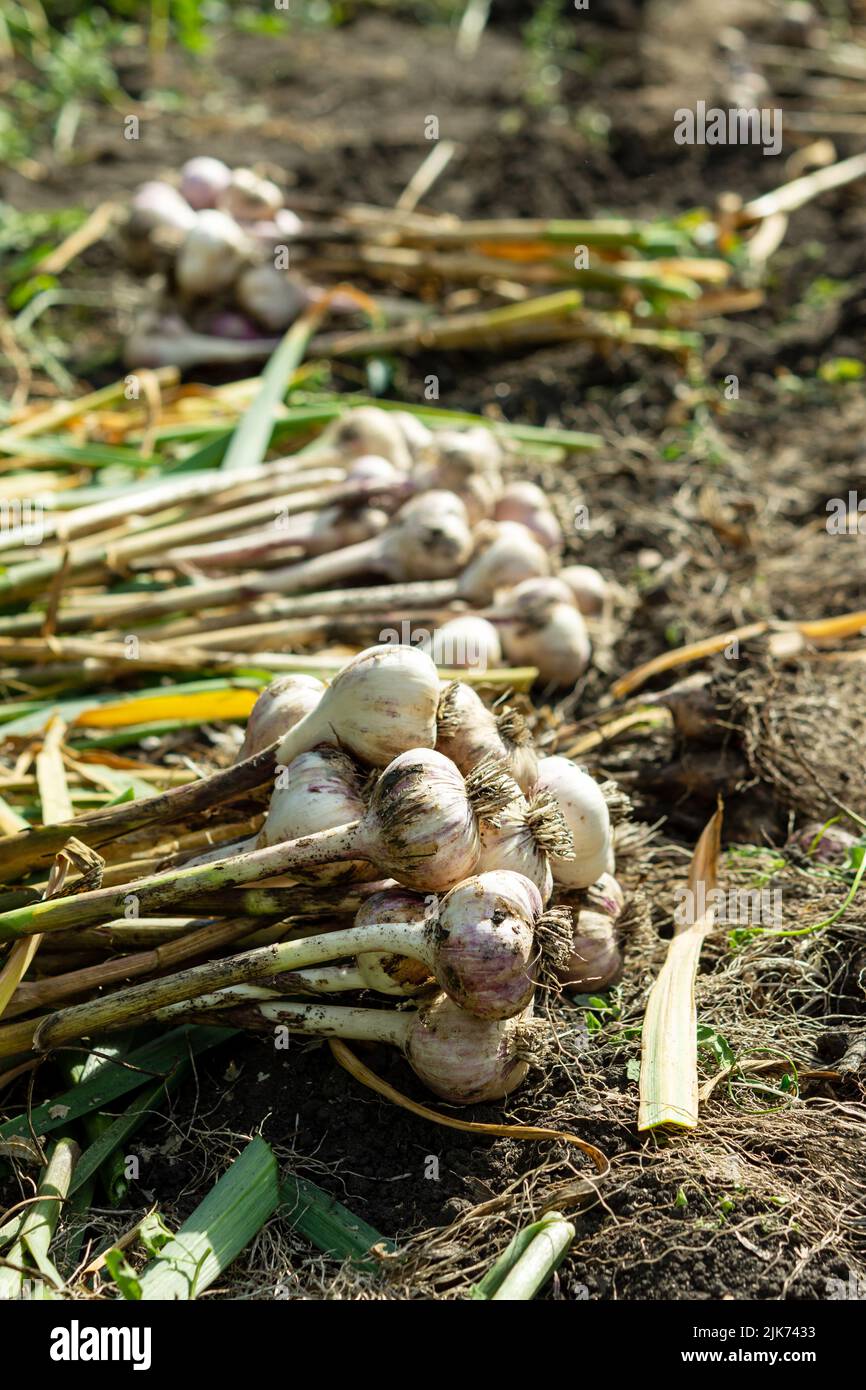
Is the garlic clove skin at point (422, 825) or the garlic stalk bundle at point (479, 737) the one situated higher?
the garlic stalk bundle at point (479, 737)

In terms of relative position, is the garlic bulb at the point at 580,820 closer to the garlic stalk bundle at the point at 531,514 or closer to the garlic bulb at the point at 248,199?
the garlic stalk bundle at the point at 531,514

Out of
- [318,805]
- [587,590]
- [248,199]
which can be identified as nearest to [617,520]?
[587,590]

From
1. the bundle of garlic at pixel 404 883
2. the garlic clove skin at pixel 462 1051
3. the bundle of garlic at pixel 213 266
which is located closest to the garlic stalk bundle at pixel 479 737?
the bundle of garlic at pixel 404 883

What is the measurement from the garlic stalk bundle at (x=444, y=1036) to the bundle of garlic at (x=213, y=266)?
9.44 feet

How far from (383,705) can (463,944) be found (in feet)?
1.42

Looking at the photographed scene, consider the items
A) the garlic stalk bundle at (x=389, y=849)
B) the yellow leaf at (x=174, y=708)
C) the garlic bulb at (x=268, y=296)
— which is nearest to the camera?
the garlic stalk bundle at (x=389, y=849)

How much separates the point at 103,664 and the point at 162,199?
2181 millimetres

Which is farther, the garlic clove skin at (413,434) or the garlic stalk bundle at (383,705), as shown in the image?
the garlic clove skin at (413,434)

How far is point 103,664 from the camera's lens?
285 centimetres

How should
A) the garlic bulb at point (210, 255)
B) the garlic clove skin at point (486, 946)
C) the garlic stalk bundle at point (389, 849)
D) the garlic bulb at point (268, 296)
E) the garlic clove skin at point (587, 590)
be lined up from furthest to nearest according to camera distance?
the garlic bulb at point (268, 296)
the garlic bulb at point (210, 255)
the garlic clove skin at point (587, 590)
the garlic stalk bundle at point (389, 849)
the garlic clove skin at point (486, 946)

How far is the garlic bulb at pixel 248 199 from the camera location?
4316mm

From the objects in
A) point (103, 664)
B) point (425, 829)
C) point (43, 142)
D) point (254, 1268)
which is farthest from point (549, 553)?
point (43, 142)

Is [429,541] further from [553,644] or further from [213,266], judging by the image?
[213,266]
